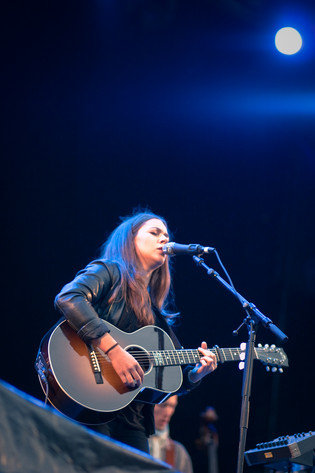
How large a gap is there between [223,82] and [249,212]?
174 centimetres

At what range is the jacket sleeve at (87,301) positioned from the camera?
3.06 metres

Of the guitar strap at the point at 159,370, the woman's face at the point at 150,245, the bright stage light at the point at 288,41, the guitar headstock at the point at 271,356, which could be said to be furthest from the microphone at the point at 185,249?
the bright stage light at the point at 288,41

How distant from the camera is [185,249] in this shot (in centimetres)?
351

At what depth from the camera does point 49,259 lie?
568 centimetres

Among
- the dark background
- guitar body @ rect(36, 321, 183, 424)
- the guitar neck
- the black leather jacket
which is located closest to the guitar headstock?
the guitar neck

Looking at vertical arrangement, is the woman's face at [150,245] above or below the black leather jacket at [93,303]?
above

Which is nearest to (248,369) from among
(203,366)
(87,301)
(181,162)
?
(203,366)

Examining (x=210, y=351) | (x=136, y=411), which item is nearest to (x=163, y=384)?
(x=136, y=411)

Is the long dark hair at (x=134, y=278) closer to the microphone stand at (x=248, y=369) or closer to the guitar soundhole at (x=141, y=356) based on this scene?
the guitar soundhole at (x=141, y=356)

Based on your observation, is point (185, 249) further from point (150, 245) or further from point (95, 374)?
point (95, 374)

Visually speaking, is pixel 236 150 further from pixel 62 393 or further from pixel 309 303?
pixel 62 393

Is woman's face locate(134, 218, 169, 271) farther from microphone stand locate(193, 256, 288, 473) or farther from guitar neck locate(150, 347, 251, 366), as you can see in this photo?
microphone stand locate(193, 256, 288, 473)

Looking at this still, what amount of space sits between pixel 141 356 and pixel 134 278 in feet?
1.88

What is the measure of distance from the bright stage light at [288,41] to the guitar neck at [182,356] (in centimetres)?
389
